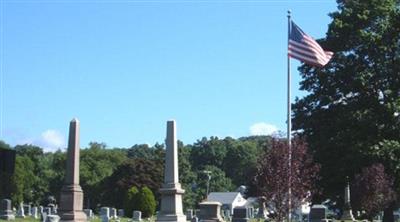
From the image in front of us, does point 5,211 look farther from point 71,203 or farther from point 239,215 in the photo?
point 71,203

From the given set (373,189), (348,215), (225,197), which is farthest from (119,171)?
(373,189)

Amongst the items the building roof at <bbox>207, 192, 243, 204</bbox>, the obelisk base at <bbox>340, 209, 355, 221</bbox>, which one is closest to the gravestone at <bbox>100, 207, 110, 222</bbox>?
the obelisk base at <bbox>340, 209, 355, 221</bbox>

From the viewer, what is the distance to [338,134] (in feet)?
127

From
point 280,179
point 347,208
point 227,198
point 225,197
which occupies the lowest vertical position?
point 347,208

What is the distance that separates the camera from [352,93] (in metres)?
40.3

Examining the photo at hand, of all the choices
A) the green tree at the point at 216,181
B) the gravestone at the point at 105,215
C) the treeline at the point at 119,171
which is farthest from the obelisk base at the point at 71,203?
the green tree at the point at 216,181

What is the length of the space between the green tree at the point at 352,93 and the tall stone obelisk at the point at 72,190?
17460 mm

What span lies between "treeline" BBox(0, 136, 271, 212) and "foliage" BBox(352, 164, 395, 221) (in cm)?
3418

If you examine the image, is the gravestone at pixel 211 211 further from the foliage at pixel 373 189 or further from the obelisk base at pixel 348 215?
the obelisk base at pixel 348 215

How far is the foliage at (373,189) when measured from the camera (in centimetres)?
3412

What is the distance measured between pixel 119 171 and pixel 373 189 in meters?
53.3

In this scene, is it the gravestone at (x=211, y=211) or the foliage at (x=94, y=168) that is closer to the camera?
the gravestone at (x=211, y=211)

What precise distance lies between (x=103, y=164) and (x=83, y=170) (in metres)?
6.36

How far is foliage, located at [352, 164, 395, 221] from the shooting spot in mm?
34125
